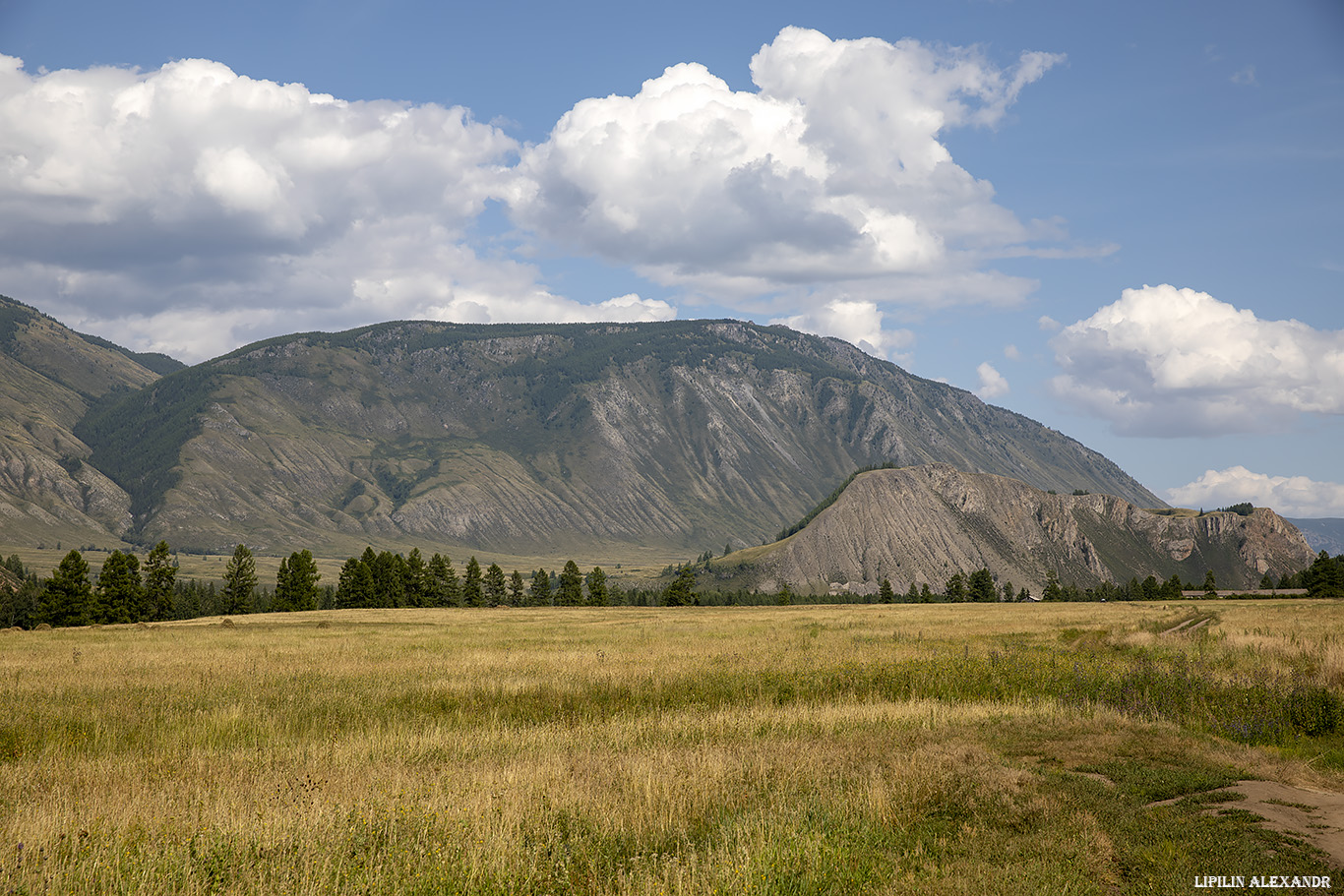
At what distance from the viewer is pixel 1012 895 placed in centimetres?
878

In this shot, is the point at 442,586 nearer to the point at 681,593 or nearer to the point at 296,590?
the point at 296,590

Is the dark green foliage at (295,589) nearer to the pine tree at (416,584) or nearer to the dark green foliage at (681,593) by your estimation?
the pine tree at (416,584)

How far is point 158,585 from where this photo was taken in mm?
90000

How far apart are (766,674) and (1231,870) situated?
16657mm

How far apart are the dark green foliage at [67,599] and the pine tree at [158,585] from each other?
646 cm

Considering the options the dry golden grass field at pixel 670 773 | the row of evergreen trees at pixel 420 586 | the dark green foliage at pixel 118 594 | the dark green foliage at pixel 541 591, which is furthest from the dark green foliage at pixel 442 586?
the dry golden grass field at pixel 670 773

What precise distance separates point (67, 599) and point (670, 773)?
89.8 m

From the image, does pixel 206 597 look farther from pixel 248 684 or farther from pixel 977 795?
pixel 977 795

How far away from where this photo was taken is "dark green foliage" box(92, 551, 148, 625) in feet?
274

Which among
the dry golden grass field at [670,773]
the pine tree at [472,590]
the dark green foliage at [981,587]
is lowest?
the dark green foliage at [981,587]

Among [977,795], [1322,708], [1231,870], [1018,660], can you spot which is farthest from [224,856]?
[1018,660]

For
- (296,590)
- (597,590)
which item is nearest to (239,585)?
(296,590)

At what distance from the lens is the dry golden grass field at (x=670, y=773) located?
30.8ft

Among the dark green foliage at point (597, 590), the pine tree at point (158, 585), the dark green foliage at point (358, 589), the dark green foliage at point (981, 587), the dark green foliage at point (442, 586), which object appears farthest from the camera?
the dark green foliage at point (981, 587)
